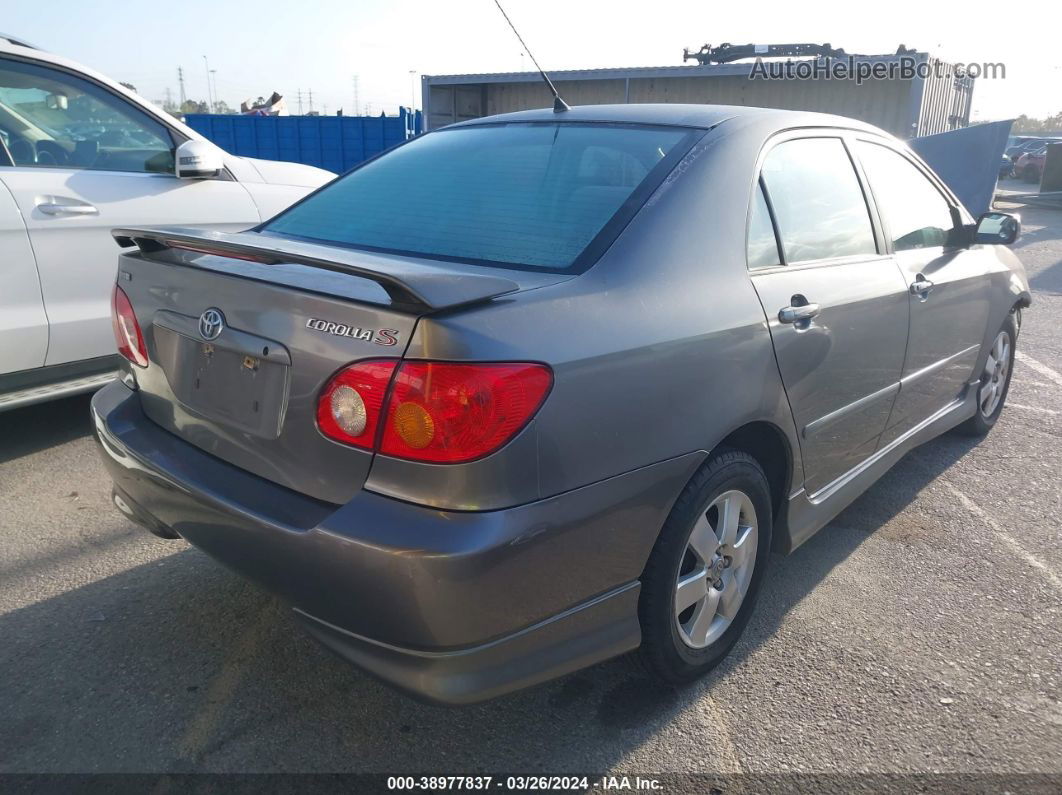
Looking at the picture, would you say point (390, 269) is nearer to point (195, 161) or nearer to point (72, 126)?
point (195, 161)

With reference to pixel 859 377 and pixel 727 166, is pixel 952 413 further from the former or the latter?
pixel 727 166

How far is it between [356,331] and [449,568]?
54 cm

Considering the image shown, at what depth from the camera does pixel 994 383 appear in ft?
15.3

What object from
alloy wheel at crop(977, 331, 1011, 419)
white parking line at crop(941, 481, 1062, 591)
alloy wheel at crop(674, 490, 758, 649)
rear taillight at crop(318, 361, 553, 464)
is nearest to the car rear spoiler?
rear taillight at crop(318, 361, 553, 464)

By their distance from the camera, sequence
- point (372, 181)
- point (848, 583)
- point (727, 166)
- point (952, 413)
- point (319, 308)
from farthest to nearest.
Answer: point (952, 413) → point (848, 583) → point (372, 181) → point (727, 166) → point (319, 308)

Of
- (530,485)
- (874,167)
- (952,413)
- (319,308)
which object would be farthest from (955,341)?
(319,308)

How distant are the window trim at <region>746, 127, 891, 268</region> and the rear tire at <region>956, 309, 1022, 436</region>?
162 centimetres

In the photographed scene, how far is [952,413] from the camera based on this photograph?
408cm

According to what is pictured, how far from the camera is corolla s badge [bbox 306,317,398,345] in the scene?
1.79 metres

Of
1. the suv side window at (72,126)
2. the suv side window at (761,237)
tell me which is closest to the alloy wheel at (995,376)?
the suv side window at (761,237)

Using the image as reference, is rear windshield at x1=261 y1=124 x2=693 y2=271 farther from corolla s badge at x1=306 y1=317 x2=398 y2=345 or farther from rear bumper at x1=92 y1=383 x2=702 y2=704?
rear bumper at x1=92 y1=383 x2=702 y2=704

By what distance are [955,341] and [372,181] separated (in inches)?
104

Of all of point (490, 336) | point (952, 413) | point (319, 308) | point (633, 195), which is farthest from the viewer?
point (952, 413)

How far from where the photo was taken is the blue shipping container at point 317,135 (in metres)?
15.9
